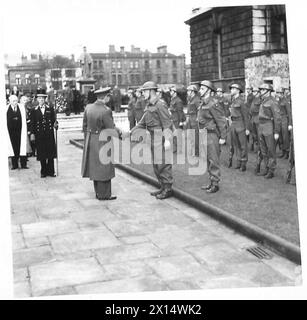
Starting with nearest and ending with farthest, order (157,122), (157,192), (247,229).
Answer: (247,229), (157,122), (157,192)

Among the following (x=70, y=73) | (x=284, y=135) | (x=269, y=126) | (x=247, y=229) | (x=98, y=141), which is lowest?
(x=247, y=229)

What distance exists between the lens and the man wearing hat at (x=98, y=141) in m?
7.80

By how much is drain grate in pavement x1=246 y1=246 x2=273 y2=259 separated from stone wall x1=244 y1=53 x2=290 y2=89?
33.0 ft

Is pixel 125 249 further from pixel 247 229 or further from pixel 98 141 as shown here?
pixel 98 141

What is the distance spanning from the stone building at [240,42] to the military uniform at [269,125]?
7.05 m

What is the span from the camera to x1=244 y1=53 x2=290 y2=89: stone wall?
49.6 ft

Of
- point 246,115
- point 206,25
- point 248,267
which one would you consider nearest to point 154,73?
point 206,25

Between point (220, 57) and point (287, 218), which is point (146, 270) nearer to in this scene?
point (287, 218)

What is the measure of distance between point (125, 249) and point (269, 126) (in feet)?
14.0

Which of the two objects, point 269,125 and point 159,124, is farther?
point 269,125

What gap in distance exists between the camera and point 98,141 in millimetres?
7867

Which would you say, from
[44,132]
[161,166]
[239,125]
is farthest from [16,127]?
[239,125]

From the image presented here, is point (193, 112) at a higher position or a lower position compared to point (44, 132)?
higher
